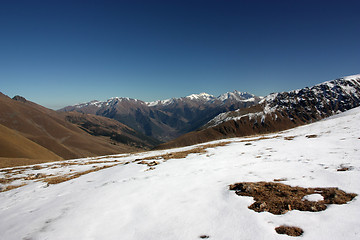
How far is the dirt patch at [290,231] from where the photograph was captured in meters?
4.68

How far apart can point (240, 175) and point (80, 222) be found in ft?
28.3

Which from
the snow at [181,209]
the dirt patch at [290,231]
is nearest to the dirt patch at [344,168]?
the snow at [181,209]

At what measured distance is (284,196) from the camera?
7.15 metres

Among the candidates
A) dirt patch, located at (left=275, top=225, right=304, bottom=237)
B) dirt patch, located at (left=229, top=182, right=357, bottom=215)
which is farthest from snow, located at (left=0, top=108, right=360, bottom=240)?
dirt patch, located at (left=229, top=182, right=357, bottom=215)

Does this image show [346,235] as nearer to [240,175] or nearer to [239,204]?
[239,204]

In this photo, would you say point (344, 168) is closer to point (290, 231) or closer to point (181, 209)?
point (290, 231)

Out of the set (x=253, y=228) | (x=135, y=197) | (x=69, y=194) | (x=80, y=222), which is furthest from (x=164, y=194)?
(x=69, y=194)

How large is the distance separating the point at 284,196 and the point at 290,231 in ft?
8.92

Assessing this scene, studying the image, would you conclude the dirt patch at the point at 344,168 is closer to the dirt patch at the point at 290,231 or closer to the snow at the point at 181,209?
the snow at the point at 181,209

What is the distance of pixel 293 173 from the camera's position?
32.7 feet

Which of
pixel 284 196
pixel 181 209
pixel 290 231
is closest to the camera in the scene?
pixel 290 231

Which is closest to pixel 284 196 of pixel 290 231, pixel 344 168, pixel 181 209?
pixel 290 231

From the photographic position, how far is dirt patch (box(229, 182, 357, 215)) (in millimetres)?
6142

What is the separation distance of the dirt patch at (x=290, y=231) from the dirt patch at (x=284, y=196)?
108cm
